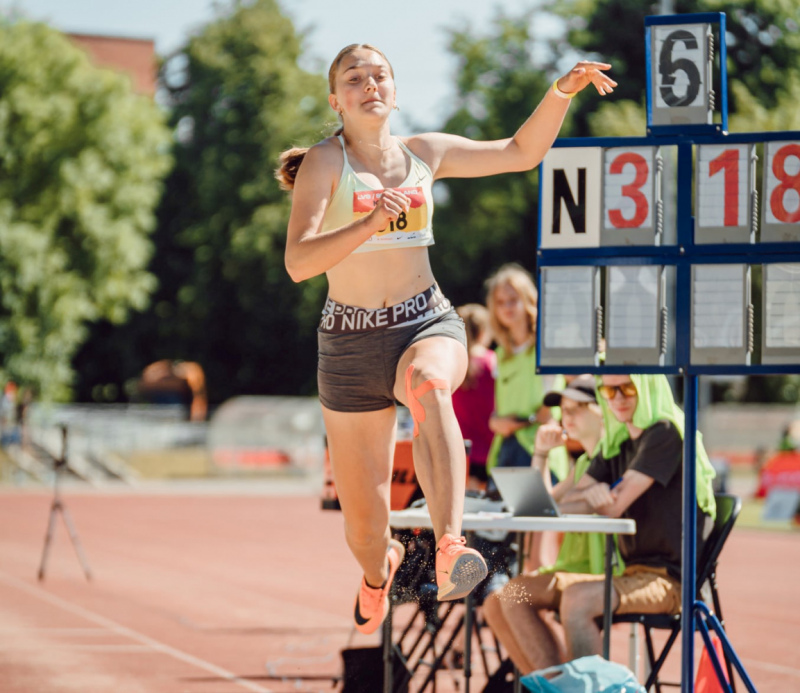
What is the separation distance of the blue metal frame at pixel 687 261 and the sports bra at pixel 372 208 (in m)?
0.62

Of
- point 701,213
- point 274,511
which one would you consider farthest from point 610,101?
point 701,213

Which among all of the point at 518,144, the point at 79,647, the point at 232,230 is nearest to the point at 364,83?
the point at 518,144

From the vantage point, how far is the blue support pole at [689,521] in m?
4.69

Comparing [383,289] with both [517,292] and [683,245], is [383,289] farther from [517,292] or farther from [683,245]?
[517,292]

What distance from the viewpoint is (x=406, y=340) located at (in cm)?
431

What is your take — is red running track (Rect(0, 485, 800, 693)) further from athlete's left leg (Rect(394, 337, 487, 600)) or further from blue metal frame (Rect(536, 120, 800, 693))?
athlete's left leg (Rect(394, 337, 487, 600))

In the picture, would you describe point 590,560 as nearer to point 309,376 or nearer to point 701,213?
point 701,213

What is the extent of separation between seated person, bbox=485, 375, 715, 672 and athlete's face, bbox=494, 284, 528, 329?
1.85 metres

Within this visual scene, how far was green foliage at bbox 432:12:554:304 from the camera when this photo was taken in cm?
3950

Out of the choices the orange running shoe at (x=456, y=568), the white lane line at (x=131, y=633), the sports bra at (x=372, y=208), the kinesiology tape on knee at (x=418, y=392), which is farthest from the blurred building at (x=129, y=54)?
the orange running shoe at (x=456, y=568)

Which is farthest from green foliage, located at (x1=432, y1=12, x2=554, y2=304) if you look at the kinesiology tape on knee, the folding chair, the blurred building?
the kinesiology tape on knee

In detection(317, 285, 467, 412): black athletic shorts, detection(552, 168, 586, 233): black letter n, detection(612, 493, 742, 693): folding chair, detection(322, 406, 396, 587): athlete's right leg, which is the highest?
detection(552, 168, 586, 233): black letter n

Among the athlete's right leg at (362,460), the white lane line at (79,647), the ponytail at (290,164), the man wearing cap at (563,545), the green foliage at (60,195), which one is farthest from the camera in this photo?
the green foliage at (60,195)

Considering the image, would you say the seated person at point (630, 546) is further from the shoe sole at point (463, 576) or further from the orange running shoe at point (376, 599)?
the shoe sole at point (463, 576)
